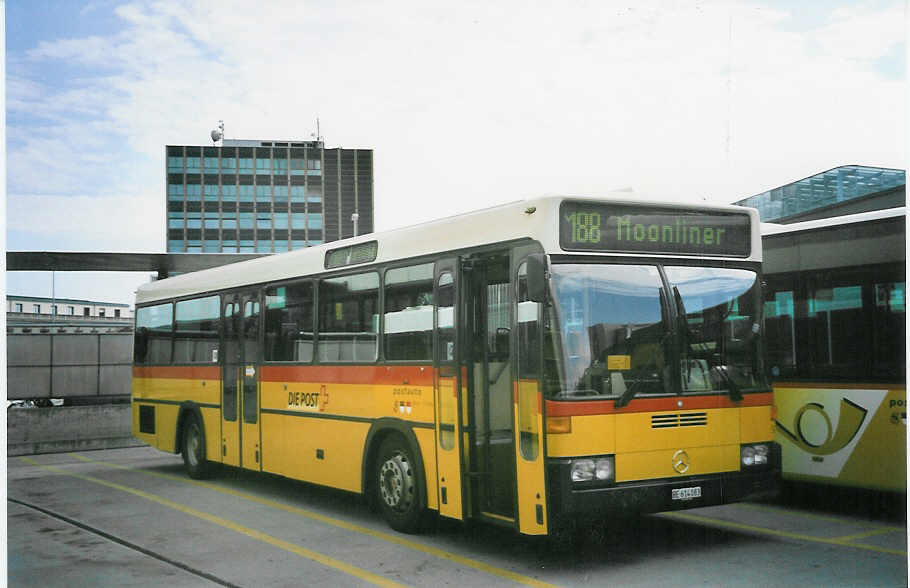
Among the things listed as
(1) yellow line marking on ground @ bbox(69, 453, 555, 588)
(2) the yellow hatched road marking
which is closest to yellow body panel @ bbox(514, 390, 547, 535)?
(1) yellow line marking on ground @ bbox(69, 453, 555, 588)

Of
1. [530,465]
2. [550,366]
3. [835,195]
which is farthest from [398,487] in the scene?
[835,195]

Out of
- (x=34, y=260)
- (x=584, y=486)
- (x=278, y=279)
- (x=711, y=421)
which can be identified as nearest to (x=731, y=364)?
(x=711, y=421)

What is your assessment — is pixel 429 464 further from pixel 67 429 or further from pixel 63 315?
pixel 67 429

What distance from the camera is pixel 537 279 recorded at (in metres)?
7.33

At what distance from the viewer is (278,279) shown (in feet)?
39.7

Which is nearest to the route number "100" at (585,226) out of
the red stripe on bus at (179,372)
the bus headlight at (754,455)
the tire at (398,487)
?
the bus headlight at (754,455)

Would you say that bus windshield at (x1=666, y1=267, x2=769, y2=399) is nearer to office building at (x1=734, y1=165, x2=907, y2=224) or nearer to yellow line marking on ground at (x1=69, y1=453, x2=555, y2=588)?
yellow line marking on ground at (x1=69, y1=453, x2=555, y2=588)

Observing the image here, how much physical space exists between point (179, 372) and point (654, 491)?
9.06 meters

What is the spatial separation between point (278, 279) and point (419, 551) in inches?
183

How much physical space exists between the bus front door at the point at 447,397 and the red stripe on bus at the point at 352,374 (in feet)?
0.77

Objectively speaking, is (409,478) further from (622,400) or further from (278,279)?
(278,279)

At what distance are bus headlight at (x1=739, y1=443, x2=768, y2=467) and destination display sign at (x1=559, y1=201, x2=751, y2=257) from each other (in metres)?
1.60

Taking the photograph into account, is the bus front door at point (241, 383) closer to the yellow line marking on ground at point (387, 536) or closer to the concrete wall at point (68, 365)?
the yellow line marking on ground at point (387, 536)

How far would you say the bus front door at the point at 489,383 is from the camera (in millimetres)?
8039
